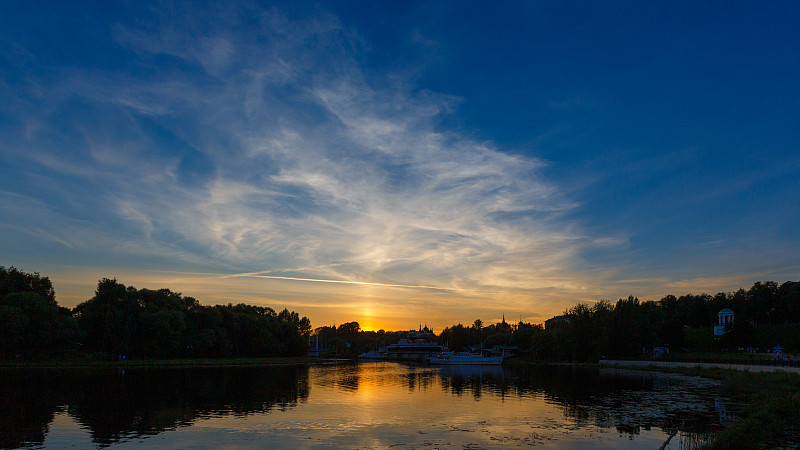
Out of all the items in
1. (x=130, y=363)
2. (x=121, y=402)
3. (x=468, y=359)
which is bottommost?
(x=468, y=359)

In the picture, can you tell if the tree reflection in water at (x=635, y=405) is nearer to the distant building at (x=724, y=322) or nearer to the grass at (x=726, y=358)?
the grass at (x=726, y=358)

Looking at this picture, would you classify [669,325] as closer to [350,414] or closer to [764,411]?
[764,411]

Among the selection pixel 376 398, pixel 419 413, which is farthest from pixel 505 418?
pixel 376 398

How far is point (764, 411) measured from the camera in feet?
117

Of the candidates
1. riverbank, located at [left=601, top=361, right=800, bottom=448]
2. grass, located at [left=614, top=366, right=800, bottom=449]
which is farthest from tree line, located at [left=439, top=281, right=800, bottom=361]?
grass, located at [left=614, top=366, right=800, bottom=449]

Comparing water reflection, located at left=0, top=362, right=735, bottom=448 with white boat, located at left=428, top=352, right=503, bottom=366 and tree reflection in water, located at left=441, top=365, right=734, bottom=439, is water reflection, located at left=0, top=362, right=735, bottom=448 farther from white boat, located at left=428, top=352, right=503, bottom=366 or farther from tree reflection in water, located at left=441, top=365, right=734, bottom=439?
white boat, located at left=428, top=352, right=503, bottom=366

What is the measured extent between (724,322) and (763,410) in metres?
128

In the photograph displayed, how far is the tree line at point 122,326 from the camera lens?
87.3 metres

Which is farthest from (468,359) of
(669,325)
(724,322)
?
(724,322)

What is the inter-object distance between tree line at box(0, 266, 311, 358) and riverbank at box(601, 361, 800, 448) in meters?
98.5

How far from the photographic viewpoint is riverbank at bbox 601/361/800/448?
27.1m

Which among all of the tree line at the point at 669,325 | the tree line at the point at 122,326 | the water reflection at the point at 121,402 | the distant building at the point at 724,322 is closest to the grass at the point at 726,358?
the tree line at the point at 669,325

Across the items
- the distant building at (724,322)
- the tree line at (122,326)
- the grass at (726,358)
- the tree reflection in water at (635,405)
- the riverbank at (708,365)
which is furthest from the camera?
the distant building at (724,322)

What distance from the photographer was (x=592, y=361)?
13875 cm
